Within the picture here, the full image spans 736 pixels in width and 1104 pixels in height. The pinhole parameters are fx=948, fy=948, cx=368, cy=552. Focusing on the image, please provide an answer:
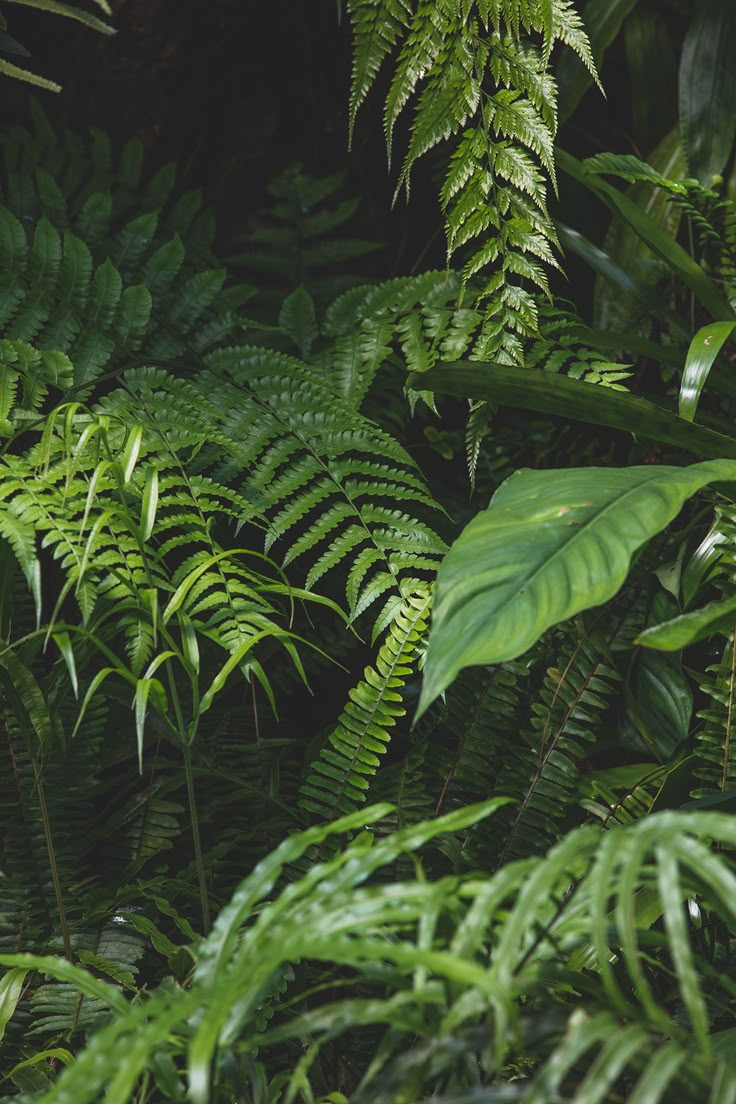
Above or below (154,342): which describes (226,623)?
below

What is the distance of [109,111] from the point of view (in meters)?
1.71

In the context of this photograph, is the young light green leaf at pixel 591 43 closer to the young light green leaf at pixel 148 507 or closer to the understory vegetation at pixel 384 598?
the understory vegetation at pixel 384 598

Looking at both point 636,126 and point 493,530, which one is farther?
point 636,126

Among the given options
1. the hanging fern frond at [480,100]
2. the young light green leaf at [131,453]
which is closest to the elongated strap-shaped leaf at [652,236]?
the hanging fern frond at [480,100]

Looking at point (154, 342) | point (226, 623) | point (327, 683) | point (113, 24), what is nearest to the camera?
point (226, 623)

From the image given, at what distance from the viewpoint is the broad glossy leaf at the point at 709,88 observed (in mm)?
1523

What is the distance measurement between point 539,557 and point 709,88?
1.15m

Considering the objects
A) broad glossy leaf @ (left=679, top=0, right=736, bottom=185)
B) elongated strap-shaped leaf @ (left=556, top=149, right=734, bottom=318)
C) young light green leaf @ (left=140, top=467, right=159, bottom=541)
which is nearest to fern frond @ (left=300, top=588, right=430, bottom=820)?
young light green leaf @ (left=140, top=467, right=159, bottom=541)

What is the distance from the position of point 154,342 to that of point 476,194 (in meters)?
0.53

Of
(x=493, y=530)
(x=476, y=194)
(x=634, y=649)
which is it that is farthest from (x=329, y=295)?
(x=493, y=530)

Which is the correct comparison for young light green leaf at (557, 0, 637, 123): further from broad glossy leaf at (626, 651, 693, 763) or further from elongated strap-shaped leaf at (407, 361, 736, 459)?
broad glossy leaf at (626, 651, 693, 763)

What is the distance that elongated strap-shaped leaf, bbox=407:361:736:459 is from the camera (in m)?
1.06

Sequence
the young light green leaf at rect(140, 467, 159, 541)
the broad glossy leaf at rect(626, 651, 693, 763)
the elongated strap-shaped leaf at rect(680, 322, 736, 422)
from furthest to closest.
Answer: the broad glossy leaf at rect(626, 651, 693, 763), the elongated strap-shaped leaf at rect(680, 322, 736, 422), the young light green leaf at rect(140, 467, 159, 541)

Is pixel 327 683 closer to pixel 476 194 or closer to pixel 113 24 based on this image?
pixel 476 194
